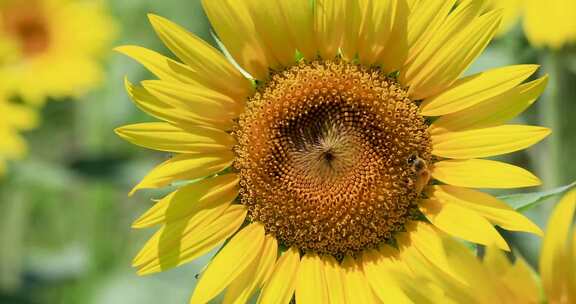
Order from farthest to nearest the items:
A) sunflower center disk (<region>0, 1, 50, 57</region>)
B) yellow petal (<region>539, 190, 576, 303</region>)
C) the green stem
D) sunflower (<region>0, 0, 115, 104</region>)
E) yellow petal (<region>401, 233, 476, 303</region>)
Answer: sunflower center disk (<region>0, 1, 50, 57</region>) → sunflower (<region>0, 0, 115, 104</region>) → the green stem → yellow petal (<region>401, 233, 476, 303</region>) → yellow petal (<region>539, 190, 576, 303</region>)

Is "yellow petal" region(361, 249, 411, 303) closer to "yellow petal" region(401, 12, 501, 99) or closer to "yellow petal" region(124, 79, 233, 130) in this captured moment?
"yellow petal" region(401, 12, 501, 99)

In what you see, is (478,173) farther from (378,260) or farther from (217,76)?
(217,76)

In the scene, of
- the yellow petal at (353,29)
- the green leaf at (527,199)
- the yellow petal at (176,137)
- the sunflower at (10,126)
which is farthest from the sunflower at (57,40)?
the green leaf at (527,199)

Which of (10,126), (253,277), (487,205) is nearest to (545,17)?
(487,205)

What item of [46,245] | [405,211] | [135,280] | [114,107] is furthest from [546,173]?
[46,245]

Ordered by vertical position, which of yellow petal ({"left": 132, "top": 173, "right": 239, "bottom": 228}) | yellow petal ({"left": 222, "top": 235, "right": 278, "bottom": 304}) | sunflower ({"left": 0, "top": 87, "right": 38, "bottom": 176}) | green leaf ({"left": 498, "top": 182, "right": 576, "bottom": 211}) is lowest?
green leaf ({"left": 498, "top": 182, "right": 576, "bottom": 211})

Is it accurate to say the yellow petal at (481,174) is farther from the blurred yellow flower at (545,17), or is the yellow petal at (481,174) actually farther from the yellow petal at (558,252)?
the blurred yellow flower at (545,17)

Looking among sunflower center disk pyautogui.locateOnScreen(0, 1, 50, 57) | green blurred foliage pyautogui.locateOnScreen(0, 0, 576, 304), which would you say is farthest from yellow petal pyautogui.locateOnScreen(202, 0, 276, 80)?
sunflower center disk pyautogui.locateOnScreen(0, 1, 50, 57)
